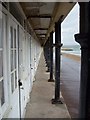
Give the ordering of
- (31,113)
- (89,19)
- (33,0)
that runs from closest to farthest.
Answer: (89,19), (33,0), (31,113)

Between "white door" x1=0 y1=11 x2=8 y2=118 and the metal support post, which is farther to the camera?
"white door" x1=0 y1=11 x2=8 y2=118

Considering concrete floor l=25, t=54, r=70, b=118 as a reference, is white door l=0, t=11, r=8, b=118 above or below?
above

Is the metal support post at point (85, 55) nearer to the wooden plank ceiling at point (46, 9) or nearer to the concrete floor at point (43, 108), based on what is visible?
the wooden plank ceiling at point (46, 9)

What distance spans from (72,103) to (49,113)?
45.7 inches

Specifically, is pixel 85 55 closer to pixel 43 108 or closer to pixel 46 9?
pixel 46 9

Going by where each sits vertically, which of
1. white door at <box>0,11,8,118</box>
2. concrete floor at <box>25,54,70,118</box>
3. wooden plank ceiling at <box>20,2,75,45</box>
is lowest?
concrete floor at <box>25,54,70,118</box>

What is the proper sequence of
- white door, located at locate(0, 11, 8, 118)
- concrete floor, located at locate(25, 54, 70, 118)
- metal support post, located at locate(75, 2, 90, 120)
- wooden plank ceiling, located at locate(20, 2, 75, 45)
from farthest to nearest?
concrete floor, located at locate(25, 54, 70, 118), wooden plank ceiling, located at locate(20, 2, 75, 45), white door, located at locate(0, 11, 8, 118), metal support post, located at locate(75, 2, 90, 120)

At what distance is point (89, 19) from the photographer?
1.19 meters

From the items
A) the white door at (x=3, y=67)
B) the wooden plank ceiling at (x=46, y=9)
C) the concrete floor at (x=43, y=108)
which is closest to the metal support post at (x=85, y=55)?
the white door at (x=3, y=67)

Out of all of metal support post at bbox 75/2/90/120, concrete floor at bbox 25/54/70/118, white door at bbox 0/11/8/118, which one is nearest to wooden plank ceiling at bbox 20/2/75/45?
white door at bbox 0/11/8/118

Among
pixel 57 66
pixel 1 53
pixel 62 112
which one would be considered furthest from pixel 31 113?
pixel 1 53

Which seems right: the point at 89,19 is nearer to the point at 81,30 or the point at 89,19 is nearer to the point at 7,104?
the point at 81,30

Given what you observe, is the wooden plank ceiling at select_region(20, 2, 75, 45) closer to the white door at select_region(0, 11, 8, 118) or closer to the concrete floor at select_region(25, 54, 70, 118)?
the white door at select_region(0, 11, 8, 118)

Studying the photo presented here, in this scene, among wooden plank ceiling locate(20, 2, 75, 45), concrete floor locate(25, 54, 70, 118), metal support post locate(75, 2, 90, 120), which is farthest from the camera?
concrete floor locate(25, 54, 70, 118)
